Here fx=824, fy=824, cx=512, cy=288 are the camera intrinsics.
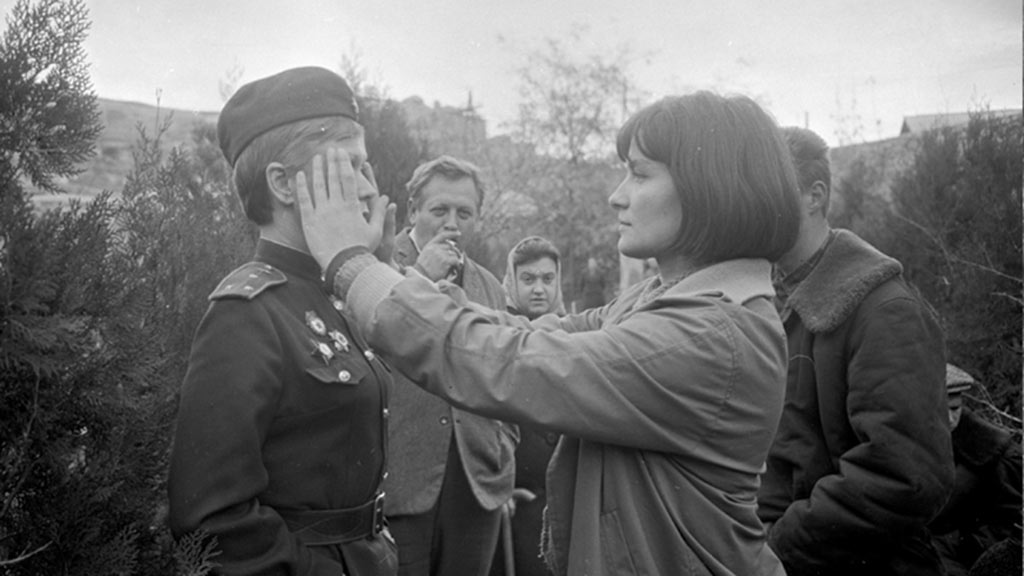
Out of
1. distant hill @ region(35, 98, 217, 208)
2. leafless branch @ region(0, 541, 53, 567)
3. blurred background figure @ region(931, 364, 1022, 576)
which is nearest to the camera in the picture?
leafless branch @ region(0, 541, 53, 567)

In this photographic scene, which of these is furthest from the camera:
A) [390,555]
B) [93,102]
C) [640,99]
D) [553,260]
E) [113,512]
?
Result: [640,99]

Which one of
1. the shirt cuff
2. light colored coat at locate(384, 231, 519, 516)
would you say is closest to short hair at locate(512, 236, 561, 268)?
light colored coat at locate(384, 231, 519, 516)

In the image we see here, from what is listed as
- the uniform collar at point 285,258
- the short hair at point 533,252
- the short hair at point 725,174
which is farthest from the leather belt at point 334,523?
the short hair at point 533,252

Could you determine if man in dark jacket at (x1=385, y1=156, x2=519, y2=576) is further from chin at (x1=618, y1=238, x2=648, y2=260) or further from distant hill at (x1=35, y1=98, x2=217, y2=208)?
chin at (x1=618, y1=238, x2=648, y2=260)

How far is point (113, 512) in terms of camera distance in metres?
1.65

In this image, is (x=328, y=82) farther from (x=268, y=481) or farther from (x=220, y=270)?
(x=268, y=481)

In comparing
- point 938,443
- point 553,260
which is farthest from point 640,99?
point 938,443

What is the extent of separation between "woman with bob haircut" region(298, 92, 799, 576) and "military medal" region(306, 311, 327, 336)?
13.7 inches

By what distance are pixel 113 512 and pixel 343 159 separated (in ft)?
2.91

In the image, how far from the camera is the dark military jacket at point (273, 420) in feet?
5.70

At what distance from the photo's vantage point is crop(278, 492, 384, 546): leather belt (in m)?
1.92

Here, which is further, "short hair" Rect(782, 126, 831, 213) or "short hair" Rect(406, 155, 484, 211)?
"short hair" Rect(406, 155, 484, 211)

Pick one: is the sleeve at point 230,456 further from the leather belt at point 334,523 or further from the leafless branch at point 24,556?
the leafless branch at point 24,556

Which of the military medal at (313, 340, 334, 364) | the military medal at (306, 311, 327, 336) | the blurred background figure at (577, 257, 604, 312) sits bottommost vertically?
the blurred background figure at (577, 257, 604, 312)
